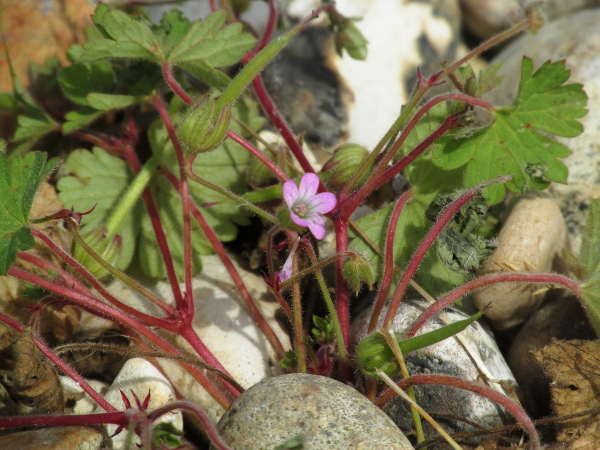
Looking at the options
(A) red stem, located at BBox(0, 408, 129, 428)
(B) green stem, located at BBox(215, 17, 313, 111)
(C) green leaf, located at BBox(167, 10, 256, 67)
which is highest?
(C) green leaf, located at BBox(167, 10, 256, 67)

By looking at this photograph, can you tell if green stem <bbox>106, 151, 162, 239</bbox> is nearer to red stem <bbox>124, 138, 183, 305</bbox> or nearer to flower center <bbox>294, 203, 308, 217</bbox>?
red stem <bbox>124, 138, 183, 305</bbox>

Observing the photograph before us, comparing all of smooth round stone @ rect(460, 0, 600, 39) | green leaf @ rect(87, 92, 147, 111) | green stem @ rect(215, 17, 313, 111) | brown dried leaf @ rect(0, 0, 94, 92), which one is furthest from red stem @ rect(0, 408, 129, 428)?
smooth round stone @ rect(460, 0, 600, 39)

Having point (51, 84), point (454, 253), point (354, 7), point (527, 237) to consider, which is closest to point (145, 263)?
point (51, 84)

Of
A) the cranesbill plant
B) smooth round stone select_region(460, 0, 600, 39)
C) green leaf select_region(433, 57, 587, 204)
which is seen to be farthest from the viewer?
smooth round stone select_region(460, 0, 600, 39)

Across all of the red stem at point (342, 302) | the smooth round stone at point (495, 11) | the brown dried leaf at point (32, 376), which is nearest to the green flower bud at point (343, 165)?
the red stem at point (342, 302)

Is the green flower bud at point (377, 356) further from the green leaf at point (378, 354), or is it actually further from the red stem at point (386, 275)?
the red stem at point (386, 275)

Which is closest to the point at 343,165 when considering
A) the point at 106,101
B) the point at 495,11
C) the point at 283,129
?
the point at 283,129

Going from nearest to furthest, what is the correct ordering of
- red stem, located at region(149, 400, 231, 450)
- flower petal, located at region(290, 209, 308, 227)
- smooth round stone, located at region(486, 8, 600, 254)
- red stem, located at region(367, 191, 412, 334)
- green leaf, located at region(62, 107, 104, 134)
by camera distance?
red stem, located at region(149, 400, 231, 450)
flower petal, located at region(290, 209, 308, 227)
red stem, located at region(367, 191, 412, 334)
green leaf, located at region(62, 107, 104, 134)
smooth round stone, located at region(486, 8, 600, 254)
